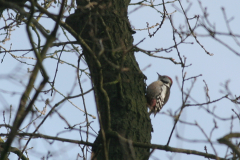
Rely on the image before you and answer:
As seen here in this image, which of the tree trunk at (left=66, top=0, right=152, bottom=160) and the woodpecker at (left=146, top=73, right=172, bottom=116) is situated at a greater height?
the woodpecker at (left=146, top=73, right=172, bottom=116)

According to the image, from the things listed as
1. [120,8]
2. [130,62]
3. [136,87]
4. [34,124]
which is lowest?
[34,124]

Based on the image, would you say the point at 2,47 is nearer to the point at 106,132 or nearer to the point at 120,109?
the point at 120,109

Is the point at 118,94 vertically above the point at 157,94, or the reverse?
the point at 157,94

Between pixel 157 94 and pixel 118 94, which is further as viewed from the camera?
pixel 157 94

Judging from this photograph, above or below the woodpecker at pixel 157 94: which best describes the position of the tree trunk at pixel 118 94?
below

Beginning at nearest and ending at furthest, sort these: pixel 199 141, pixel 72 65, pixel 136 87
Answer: pixel 199 141 → pixel 136 87 → pixel 72 65

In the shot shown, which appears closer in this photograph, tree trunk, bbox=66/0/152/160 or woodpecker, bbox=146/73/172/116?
tree trunk, bbox=66/0/152/160

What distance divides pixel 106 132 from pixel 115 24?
4.87 ft

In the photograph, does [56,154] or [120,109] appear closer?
[56,154]

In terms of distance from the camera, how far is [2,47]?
192 inches

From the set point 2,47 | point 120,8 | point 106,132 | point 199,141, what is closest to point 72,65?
point 2,47

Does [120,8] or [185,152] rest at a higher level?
[120,8]

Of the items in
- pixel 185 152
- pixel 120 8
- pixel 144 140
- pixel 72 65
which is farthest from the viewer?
pixel 72 65

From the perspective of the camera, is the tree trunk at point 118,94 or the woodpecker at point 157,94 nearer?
the tree trunk at point 118,94
